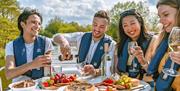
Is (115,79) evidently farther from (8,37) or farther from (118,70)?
(8,37)

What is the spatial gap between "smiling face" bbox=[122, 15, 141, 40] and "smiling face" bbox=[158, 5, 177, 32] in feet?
2.44

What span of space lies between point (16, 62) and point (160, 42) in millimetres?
1670

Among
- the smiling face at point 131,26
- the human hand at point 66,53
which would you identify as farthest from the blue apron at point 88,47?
the human hand at point 66,53

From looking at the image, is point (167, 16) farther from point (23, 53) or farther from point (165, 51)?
point (23, 53)

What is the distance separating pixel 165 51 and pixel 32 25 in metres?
1.53

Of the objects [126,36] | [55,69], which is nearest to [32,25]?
[55,69]

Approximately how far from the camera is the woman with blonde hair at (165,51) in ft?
9.36

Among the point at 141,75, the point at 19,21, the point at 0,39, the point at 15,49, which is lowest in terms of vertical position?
the point at 0,39

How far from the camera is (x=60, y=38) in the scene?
3.94 metres

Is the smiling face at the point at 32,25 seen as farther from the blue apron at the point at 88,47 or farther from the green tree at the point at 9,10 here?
the green tree at the point at 9,10

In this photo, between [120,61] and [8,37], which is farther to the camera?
[8,37]

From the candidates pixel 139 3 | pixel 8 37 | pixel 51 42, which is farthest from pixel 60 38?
pixel 8 37

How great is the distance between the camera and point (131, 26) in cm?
378

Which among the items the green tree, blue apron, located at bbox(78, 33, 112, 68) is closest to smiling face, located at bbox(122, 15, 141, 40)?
blue apron, located at bbox(78, 33, 112, 68)
